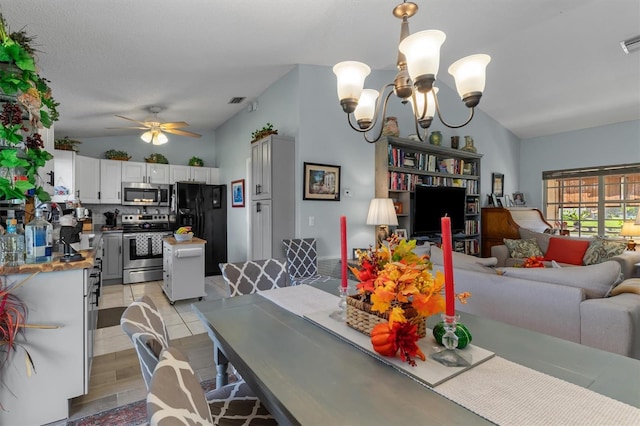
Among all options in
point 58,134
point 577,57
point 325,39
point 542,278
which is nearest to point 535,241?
point 577,57

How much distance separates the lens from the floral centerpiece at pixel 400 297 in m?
0.94

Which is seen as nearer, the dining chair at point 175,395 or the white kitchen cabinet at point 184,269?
the dining chair at point 175,395

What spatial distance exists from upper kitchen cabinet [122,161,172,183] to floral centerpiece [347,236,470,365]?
552 cm

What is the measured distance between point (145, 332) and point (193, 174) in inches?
218

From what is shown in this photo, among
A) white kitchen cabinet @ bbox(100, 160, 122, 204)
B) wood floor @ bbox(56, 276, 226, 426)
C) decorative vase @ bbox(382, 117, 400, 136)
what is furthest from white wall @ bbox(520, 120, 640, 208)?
white kitchen cabinet @ bbox(100, 160, 122, 204)

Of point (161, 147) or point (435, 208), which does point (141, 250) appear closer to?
point (161, 147)

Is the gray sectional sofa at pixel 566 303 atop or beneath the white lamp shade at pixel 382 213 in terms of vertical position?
beneath

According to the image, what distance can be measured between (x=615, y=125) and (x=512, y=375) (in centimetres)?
687

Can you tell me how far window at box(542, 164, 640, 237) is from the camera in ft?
17.9

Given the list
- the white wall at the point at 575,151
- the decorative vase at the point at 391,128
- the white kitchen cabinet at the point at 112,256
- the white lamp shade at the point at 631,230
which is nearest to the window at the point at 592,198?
the white wall at the point at 575,151

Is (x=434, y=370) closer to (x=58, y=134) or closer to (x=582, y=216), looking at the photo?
(x=58, y=134)

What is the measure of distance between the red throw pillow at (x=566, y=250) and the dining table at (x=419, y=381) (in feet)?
13.8

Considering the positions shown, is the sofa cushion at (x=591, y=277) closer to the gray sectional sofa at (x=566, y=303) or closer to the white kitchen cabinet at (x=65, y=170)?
the gray sectional sofa at (x=566, y=303)

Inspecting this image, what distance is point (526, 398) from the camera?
2.58 ft
